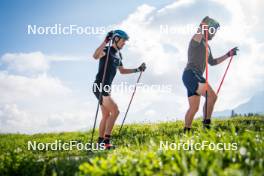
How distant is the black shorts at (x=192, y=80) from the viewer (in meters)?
11.1

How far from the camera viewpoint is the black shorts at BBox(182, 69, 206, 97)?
36.4ft

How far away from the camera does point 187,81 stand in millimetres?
11180

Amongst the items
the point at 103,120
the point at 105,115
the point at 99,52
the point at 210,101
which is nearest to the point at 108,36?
A: the point at 99,52

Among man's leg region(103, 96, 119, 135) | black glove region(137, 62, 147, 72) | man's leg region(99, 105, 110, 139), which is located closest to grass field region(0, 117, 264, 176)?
man's leg region(103, 96, 119, 135)

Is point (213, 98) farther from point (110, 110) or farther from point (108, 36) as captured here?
point (108, 36)

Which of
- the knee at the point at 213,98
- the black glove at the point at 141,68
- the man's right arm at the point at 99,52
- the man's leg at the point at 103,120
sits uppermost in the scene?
the man's right arm at the point at 99,52

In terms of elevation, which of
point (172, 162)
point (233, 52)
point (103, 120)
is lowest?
point (172, 162)

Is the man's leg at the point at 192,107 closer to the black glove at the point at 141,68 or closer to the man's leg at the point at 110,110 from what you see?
the man's leg at the point at 110,110

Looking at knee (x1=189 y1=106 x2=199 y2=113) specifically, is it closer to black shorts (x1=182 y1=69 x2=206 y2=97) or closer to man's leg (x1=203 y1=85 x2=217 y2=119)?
black shorts (x1=182 y1=69 x2=206 y2=97)

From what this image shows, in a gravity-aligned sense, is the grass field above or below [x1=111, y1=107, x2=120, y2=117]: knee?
below

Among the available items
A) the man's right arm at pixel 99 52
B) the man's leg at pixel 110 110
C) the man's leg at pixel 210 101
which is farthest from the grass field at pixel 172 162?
the man's leg at pixel 210 101

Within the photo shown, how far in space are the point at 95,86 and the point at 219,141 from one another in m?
4.83

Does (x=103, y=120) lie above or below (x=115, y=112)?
below

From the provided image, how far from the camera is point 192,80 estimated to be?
1111 centimetres
